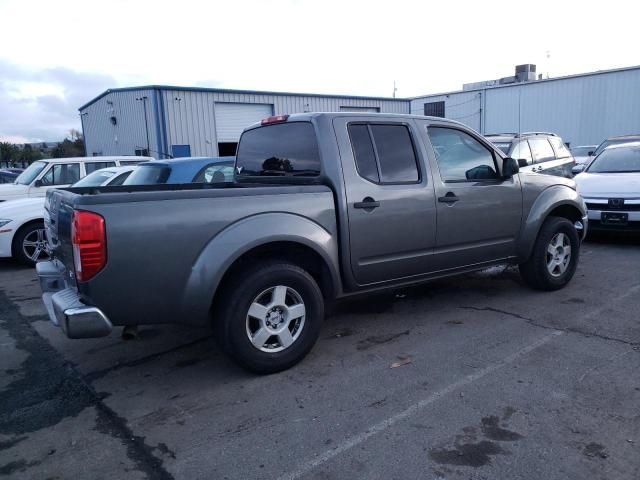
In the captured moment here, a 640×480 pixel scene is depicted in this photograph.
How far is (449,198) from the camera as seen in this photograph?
15.4ft

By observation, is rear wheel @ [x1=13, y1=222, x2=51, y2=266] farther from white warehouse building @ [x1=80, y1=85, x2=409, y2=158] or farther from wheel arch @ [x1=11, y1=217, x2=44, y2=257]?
white warehouse building @ [x1=80, y1=85, x2=409, y2=158]

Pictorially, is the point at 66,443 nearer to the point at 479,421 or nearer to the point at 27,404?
the point at 27,404

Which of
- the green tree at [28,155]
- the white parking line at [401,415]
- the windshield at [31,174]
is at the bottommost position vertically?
the white parking line at [401,415]

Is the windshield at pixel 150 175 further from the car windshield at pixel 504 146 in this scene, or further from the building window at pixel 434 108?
the building window at pixel 434 108

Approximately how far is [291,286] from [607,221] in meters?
6.44

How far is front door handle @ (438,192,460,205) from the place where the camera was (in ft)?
15.2

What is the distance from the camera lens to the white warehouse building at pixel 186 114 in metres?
22.1

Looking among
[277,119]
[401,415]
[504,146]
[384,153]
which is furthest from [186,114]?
[401,415]

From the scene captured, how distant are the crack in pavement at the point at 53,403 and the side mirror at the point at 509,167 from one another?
13.2ft

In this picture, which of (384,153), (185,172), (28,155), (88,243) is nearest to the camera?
(88,243)

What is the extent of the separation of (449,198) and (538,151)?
686cm

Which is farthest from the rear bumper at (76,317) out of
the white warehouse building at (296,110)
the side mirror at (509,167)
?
the white warehouse building at (296,110)

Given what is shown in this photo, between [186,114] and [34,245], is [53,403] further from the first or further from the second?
[186,114]

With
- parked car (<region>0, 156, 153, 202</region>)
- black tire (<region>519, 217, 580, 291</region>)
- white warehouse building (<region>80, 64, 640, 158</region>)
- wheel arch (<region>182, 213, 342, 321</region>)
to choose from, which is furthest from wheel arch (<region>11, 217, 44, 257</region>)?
white warehouse building (<region>80, 64, 640, 158</region>)
